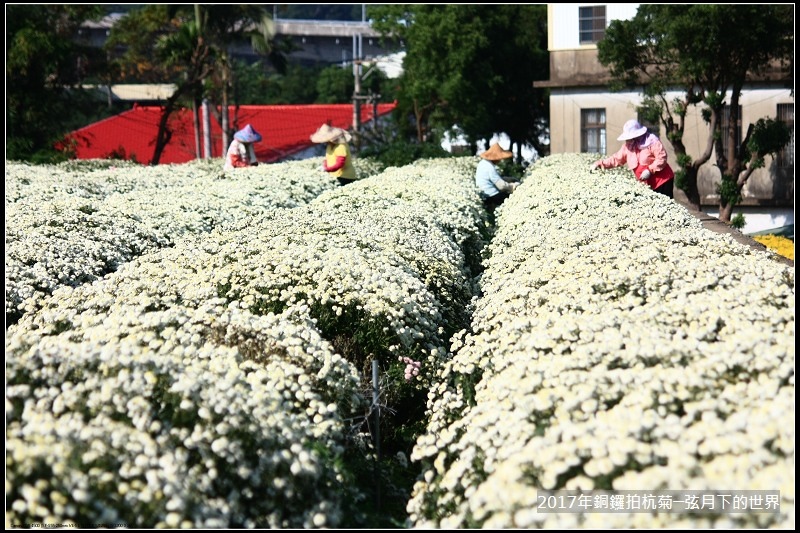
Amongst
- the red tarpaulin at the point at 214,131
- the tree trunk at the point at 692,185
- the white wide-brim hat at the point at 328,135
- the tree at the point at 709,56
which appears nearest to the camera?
the white wide-brim hat at the point at 328,135

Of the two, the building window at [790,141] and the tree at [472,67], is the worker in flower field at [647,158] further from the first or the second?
the tree at [472,67]

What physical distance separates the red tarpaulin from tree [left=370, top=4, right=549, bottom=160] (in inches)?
314

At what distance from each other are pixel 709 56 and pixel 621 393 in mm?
19932

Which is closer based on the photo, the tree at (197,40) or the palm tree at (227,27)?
the tree at (197,40)

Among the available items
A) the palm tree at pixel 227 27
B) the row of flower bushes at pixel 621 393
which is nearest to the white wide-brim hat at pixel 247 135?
the row of flower bushes at pixel 621 393

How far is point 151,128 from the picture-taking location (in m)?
56.7

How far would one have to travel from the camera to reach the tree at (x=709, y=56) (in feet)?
71.2

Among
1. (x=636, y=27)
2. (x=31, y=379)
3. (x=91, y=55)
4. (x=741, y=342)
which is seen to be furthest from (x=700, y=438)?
(x=91, y=55)

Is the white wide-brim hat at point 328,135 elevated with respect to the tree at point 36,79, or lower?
lower

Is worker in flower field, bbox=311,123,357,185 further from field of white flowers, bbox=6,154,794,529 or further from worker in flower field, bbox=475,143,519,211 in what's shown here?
field of white flowers, bbox=6,154,794,529

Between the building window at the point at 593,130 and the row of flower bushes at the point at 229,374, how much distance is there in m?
23.5

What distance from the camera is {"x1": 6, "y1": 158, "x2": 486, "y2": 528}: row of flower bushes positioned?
370cm

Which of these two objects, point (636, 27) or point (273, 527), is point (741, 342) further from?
point (636, 27)

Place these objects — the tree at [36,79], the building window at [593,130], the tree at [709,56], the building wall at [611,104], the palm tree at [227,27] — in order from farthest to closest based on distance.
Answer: the palm tree at [227,27] → the tree at [36,79] → the building window at [593,130] → the building wall at [611,104] → the tree at [709,56]
